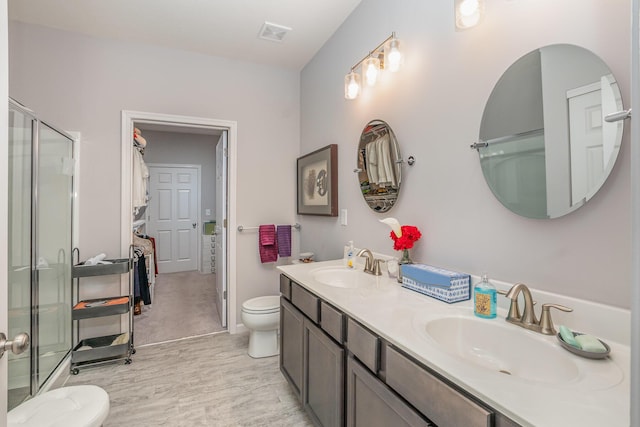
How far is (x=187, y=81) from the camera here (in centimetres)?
290

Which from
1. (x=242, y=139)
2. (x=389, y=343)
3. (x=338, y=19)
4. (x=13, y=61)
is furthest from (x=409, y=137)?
(x=13, y=61)

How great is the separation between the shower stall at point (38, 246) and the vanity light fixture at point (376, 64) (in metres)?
1.99

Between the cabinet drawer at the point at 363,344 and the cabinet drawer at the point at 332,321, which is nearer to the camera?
the cabinet drawer at the point at 363,344

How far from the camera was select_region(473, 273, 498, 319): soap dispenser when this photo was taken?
113 centimetres

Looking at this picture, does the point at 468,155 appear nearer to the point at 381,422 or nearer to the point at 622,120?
the point at 622,120

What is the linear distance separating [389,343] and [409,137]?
46.1 inches

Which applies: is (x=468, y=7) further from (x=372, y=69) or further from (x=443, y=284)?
(x=443, y=284)

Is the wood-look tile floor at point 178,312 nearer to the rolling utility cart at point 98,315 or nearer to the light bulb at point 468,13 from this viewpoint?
the rolling utility cart at point 98,315

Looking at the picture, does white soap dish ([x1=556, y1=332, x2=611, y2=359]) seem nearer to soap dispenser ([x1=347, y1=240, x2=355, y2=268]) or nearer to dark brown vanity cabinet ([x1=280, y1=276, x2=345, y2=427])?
dark brown vanity cabinet ([x1=280, y1=276, x2=345, y2=427])

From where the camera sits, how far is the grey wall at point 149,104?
2477mm

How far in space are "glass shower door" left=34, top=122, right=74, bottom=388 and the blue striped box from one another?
8.01 ft

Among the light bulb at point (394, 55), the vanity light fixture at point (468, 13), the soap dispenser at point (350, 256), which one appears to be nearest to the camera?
the vanity light fixture at point (468, 13)

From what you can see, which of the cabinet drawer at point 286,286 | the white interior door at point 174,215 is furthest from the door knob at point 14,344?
the white interior door at point 174,215

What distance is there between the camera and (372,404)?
43.3 inches
